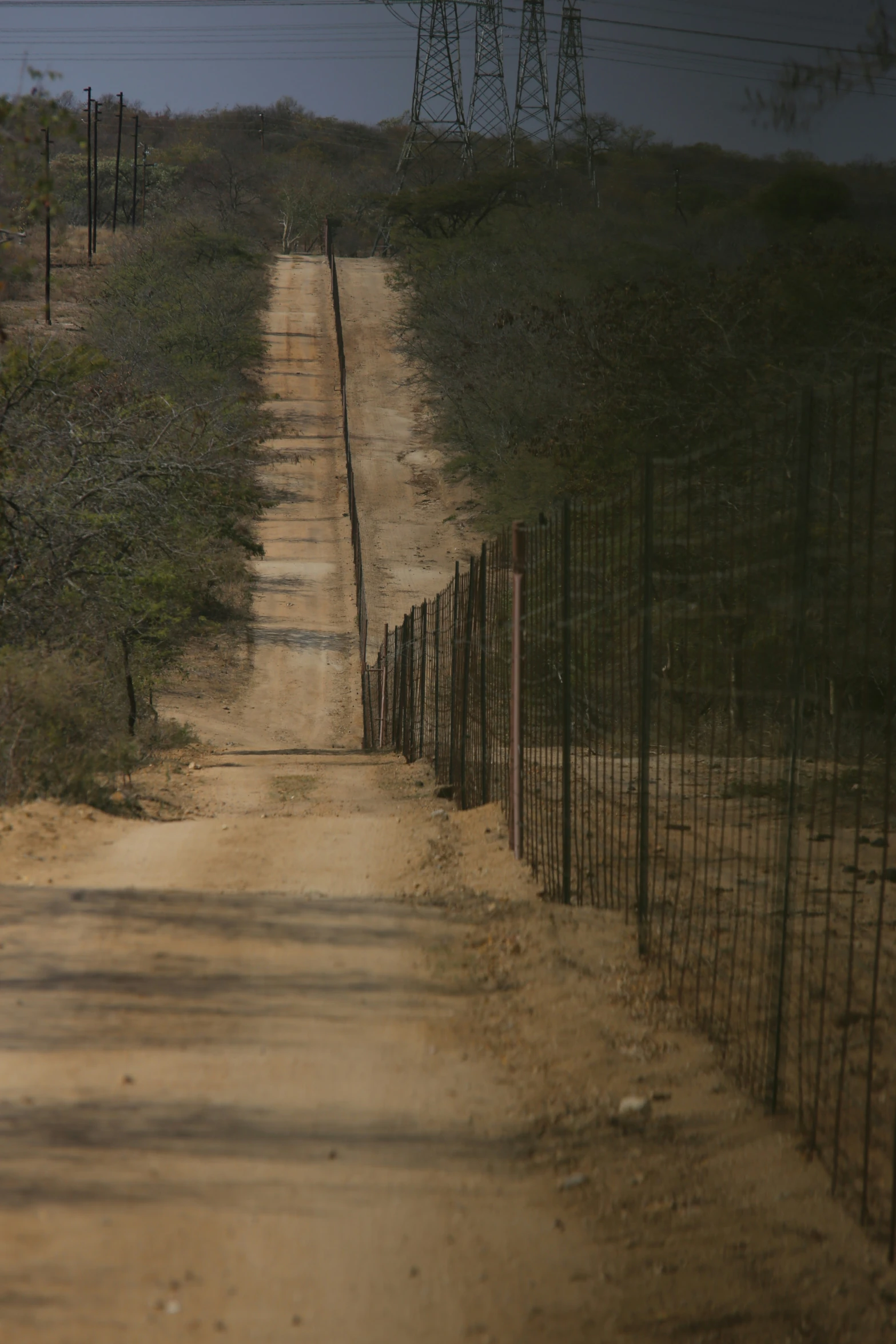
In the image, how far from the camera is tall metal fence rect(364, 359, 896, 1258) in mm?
4156

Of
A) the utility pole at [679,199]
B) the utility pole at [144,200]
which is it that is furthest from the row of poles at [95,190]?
the utility pole at [679,199]

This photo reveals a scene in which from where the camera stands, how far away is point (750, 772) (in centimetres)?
860

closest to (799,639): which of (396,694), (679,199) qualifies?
(396,694)

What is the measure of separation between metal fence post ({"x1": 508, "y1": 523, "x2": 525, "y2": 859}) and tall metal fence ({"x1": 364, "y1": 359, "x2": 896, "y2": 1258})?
18mm

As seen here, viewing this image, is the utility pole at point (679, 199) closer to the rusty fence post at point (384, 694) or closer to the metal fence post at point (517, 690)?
the rusty fence post at point (384, 694)

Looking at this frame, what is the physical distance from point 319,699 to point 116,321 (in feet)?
84.5

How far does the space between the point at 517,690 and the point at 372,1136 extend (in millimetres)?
3932

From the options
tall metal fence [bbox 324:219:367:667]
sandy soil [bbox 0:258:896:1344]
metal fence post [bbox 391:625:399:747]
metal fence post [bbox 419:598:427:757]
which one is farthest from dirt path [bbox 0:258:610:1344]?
tall metal fence [bbox 324:219:367:667]

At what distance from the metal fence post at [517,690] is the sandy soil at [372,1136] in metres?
0.49

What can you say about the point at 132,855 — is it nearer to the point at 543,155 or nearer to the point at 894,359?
the point at 894,359

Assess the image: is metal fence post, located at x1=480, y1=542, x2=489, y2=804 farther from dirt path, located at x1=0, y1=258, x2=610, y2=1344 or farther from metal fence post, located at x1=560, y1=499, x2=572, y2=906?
metal fence post, located at x1=560, y1=499, x2=572, y2=906

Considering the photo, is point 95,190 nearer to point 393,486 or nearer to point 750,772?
point 393,486

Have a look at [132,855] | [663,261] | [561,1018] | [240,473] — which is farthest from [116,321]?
[561,1018]

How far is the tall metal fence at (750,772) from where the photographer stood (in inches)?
164
